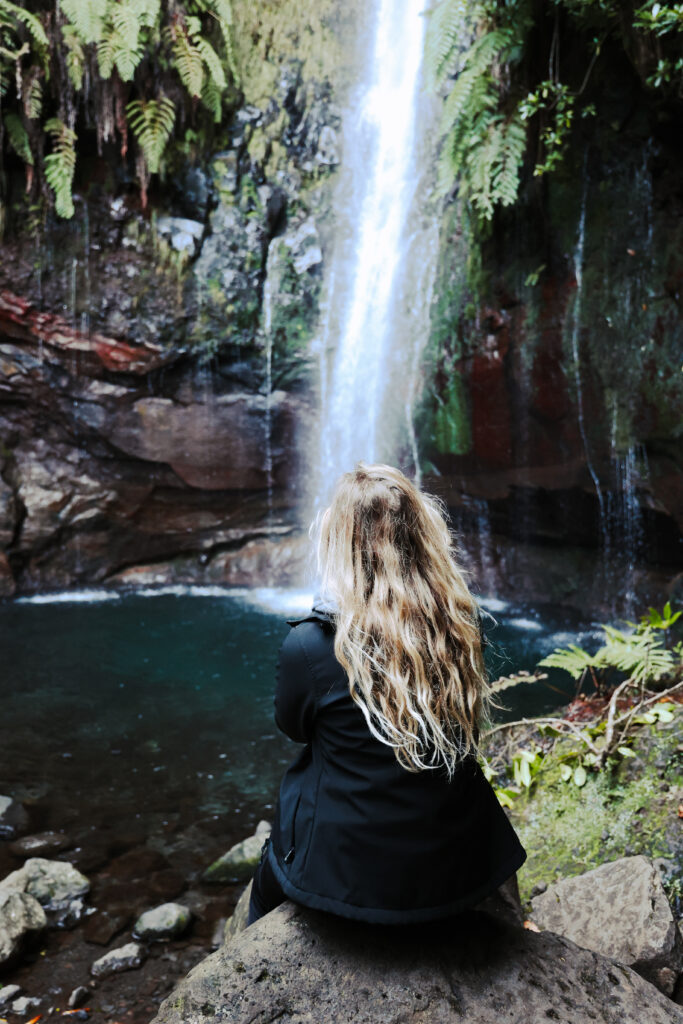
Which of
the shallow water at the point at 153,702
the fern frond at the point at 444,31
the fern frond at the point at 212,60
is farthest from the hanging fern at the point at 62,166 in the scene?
the shallow water at the point at 153,702

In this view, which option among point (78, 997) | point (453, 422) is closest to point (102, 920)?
point (78, 997)

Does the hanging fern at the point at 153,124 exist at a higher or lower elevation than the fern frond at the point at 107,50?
lower

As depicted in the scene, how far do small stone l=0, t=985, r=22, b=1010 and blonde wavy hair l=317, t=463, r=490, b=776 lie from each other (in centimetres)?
212

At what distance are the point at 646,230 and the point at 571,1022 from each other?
306 inches

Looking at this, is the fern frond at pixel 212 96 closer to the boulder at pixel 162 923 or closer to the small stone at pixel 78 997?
the boulder at pixel 162 923

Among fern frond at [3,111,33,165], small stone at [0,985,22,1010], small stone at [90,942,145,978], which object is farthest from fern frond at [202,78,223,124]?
small stone at [0,985,22,1010]

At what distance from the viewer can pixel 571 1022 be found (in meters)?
1.58

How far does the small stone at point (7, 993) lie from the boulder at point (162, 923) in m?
0.52

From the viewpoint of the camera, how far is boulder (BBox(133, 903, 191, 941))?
10.0 feet

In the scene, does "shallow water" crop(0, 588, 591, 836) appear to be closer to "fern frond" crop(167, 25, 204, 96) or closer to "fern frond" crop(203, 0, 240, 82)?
"fern frond" crop(167, 25, 204, 96)

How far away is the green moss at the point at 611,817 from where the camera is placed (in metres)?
2.78

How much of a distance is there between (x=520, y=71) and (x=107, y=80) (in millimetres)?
5192

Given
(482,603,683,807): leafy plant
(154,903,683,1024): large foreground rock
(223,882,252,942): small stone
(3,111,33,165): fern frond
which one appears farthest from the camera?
(3,111,33,165): fern frond

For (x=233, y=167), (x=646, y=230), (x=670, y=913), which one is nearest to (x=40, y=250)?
(x=233, y=167)
